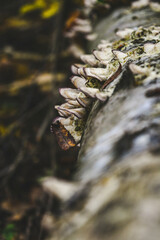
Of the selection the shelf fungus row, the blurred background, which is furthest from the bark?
the blurred background

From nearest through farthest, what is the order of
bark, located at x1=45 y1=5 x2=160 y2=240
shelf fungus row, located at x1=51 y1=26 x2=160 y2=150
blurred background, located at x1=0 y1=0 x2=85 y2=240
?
bark, located at x1=45 y1=5 x2=160 y2=240, shelf fungus row, located at x1=51 y1=26 x2=160 y2=150, blurred background, located at x1=0 y1=0 x2=85 y2=240

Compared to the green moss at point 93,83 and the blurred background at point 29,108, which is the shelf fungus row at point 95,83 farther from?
the blurred background at point 29,108

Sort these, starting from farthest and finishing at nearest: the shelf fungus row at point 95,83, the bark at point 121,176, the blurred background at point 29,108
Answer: the blurred background at point 29,108 → the shelf fungus row at point 95,83 → the bark at point 121,176

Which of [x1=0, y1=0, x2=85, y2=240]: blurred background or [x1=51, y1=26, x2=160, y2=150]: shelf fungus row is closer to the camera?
[x1=51, y1=26, x2=160, y2=150]: shelf fungus row

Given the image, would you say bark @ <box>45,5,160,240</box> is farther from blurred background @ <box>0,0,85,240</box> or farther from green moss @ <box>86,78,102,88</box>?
blurred background @ <box>0,0,85,240</box>

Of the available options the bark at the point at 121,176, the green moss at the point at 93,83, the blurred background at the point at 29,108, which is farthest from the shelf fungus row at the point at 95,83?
the blurred background at the point at 29,108

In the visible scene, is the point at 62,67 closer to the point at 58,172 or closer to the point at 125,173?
the point at 58,172

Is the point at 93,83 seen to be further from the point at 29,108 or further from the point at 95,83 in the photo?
the point at 29,108

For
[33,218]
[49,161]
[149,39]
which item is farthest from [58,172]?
[149,39]
